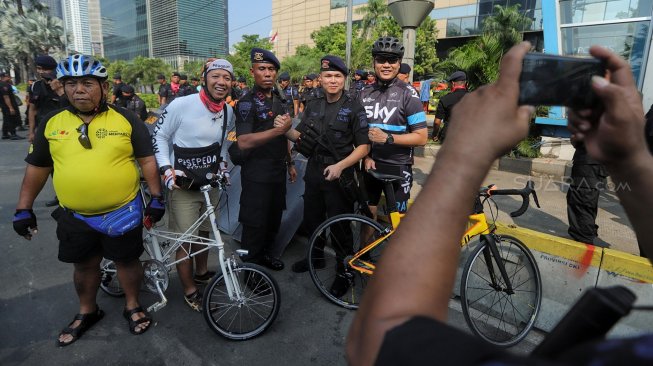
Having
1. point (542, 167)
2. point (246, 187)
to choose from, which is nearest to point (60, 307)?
point (246, 187)

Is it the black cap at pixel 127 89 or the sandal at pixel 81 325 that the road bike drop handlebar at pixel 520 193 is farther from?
the black cap at pixel 127 89

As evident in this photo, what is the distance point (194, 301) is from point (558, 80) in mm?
3340

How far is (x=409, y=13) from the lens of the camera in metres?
5.51

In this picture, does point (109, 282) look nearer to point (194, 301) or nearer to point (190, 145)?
point (194, 301)

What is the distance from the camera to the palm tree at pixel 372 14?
1491 inches

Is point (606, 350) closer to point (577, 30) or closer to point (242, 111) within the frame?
point (242, 111)

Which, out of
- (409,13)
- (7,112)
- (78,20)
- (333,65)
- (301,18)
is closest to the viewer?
(333,65)

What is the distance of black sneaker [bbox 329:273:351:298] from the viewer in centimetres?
361

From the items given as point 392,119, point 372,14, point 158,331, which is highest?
point 372,14

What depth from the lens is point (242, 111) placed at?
354cm

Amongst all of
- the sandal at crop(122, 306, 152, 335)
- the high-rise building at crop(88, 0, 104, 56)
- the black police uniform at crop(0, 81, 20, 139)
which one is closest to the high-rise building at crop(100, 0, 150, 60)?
the high-rise building at crop(88, 0, 104, 56)

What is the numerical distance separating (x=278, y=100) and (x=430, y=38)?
128ft

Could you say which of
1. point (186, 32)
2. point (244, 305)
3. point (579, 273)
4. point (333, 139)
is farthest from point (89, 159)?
point (186, 32)

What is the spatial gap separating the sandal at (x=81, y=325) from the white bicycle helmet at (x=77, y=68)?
1.85 meters
